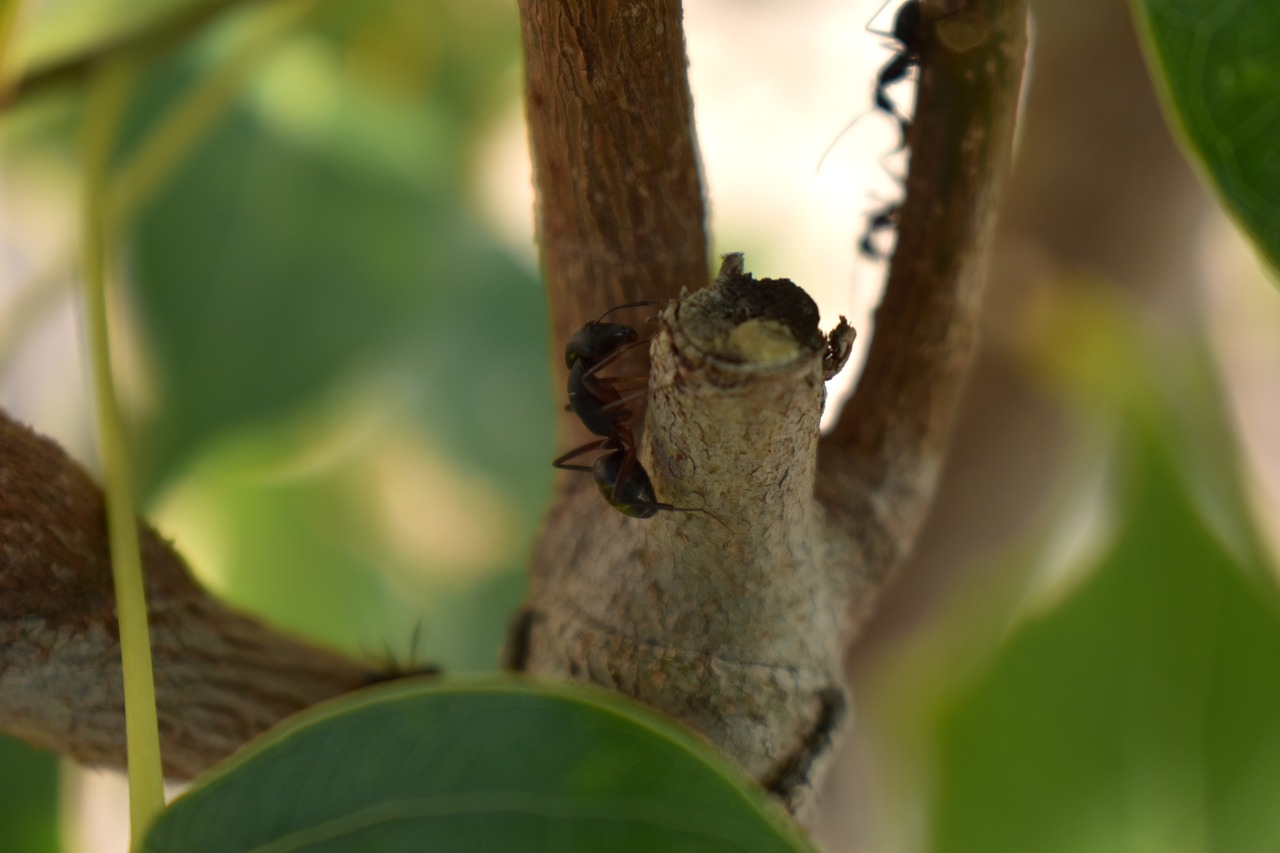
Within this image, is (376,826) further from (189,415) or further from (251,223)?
(251,223)

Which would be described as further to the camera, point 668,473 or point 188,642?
point 188,642

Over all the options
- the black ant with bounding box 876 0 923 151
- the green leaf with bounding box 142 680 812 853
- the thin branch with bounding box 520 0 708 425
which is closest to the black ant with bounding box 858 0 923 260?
the black ant with bounding box 876 0 923 151

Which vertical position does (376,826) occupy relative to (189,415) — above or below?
below

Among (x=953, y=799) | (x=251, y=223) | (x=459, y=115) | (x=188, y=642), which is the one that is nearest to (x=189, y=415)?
(x=251, y=223)

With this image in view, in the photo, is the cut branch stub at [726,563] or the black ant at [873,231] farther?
the black ant at [873,231]

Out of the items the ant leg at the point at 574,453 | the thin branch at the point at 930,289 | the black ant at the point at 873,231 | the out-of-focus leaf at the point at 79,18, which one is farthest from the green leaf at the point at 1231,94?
the out-of-focus leaf at the point at 79,18

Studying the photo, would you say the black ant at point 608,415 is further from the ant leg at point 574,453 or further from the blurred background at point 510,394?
the blurred background at point 510,394
